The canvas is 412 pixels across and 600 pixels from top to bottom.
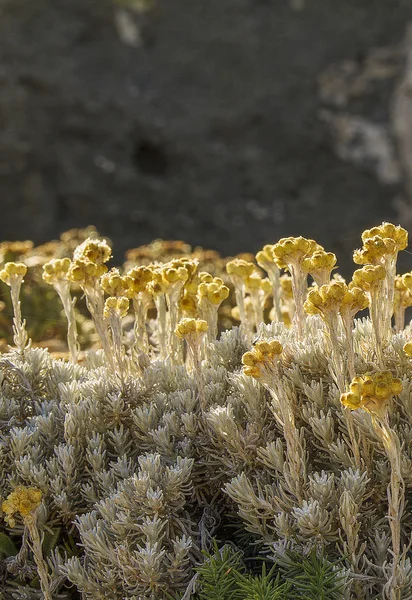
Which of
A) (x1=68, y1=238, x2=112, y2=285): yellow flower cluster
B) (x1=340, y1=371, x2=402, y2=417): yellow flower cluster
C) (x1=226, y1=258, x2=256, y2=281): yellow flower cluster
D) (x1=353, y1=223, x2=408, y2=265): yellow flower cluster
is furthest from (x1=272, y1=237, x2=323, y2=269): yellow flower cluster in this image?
(x1=340, y1=371, x2=402, y2=417): yellow flower cluster

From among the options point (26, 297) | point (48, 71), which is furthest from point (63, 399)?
point (48, 71)

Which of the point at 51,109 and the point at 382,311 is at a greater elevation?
the point at 51,109

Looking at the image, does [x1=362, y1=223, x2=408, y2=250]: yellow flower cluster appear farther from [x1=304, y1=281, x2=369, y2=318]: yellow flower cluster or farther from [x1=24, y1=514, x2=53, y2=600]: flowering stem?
[x1=24, y1=514, x2=53, y2=600]: flowering stem

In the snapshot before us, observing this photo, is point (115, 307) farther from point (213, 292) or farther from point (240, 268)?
point (240, 268)

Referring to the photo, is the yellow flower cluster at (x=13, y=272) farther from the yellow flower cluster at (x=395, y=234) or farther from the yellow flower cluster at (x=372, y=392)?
the yellow flower cluster at (x=372, y=392)

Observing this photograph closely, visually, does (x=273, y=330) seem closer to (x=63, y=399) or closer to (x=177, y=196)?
(x=63, y=399)

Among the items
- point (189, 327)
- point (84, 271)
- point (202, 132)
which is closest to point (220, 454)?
point (189, 327)

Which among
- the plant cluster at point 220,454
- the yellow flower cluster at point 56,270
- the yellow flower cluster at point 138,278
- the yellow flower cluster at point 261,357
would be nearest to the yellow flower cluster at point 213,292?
the plant cluster at point 220,454
